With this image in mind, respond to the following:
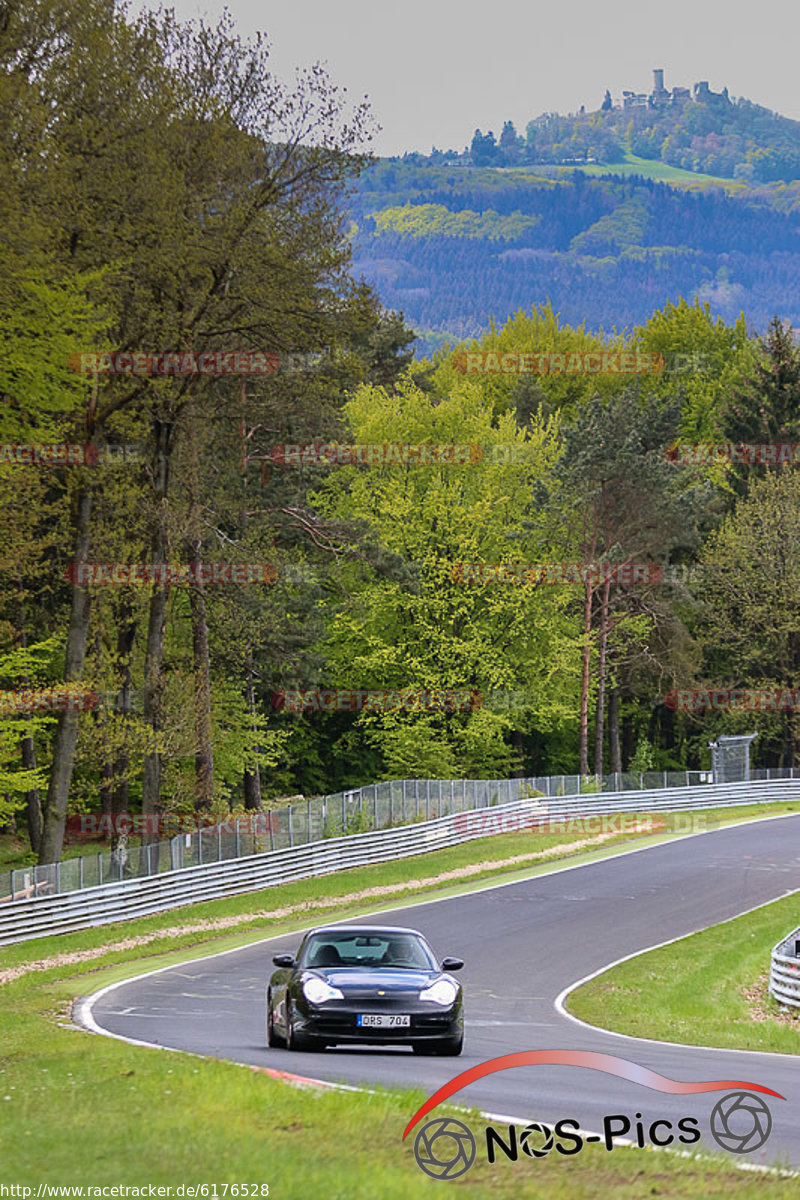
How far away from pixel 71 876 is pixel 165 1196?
2559 cm

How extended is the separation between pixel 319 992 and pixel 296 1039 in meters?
0.55

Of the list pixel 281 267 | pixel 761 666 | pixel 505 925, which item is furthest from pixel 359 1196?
pixel 761 666

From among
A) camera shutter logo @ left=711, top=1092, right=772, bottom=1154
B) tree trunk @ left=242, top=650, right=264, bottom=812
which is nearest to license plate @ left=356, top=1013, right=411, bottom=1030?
camera shutter logo @ left=711, top=1092, right=772, bottom=1154

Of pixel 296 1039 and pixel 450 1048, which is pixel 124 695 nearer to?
pixel 296 1039

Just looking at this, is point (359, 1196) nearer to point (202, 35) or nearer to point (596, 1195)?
point (596, 1195)

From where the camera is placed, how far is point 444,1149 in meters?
8.14

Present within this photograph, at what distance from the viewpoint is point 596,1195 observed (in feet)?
23.2

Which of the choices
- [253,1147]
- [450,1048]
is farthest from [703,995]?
[253,1147]

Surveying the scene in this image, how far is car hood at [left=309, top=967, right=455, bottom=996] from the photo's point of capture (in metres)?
13.5

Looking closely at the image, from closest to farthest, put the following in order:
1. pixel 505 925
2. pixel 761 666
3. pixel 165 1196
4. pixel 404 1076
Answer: pixel 165 1196 < pixel 404 1076 < pixel 505 925 < pixel 761 666

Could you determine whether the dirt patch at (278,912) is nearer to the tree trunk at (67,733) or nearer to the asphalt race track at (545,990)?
the asphalt race track at (545,990)

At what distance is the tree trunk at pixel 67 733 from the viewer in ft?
110

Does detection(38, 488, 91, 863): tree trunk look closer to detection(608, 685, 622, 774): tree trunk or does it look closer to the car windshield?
the car windshield

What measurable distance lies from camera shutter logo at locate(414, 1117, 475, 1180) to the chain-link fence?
23.1m
